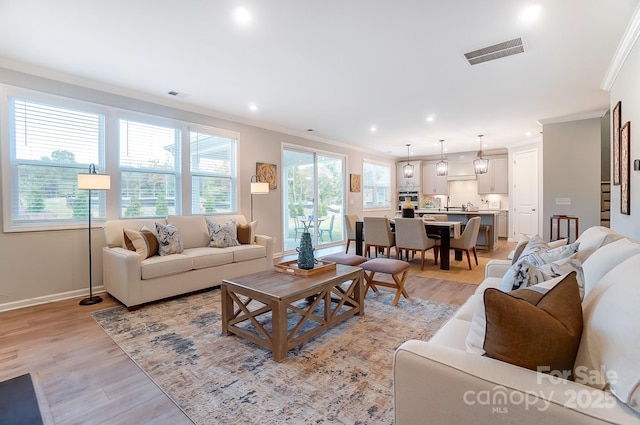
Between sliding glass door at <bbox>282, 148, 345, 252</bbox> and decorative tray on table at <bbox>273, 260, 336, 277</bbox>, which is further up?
sliding glass door at <bbox>282, 148, 345, 252</bbox>

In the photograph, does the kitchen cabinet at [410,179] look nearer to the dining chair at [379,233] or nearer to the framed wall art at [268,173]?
the dining chair at [379,233]

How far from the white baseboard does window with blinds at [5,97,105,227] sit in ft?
2.73

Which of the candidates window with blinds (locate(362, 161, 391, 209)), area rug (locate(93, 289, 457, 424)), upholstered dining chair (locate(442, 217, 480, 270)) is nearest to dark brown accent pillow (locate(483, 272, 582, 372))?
area rug (locate(93, 289, 457, 424))

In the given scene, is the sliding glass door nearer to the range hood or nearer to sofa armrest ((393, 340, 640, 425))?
the range hood

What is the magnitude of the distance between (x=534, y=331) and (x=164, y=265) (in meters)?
3.42

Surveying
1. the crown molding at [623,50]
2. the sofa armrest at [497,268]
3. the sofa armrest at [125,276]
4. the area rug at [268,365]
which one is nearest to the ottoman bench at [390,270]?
the area rug at [268,365]

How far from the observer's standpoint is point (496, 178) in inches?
337

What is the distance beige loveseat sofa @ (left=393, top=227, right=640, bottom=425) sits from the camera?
0.81m

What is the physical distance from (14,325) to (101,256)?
1.12 metres

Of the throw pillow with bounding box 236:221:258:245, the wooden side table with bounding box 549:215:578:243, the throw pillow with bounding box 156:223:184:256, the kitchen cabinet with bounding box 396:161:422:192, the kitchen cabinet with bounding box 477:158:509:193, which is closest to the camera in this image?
the throw pillow with bounding box 156:223:184:256

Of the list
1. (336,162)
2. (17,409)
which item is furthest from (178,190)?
(336,162)

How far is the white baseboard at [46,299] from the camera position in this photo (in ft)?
10.6

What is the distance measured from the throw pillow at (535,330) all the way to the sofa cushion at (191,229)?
3901 mm

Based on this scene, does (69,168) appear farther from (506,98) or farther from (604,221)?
(604,221)
